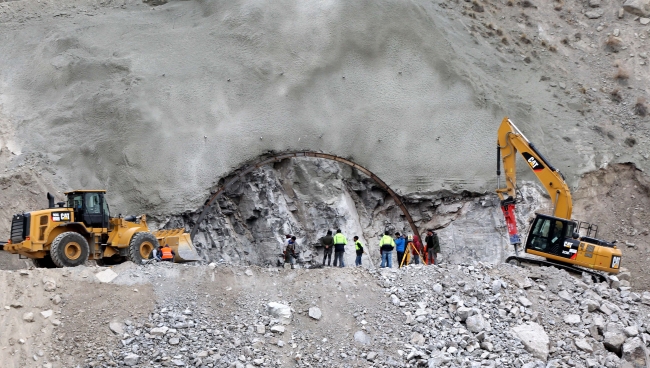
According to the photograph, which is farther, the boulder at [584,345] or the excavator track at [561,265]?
the excavator track at [561,265]

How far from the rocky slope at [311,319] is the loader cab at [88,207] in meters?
2.34

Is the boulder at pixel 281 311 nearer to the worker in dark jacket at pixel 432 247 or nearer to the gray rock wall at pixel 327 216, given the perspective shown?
the worker in dark jacket at pixel 432 247

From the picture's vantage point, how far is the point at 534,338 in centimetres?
1738

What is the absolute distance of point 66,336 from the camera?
54.6ft

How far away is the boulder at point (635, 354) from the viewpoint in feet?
56.4

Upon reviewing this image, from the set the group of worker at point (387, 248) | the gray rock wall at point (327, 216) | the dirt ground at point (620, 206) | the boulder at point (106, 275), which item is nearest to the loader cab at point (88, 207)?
the boulder at point (106, 275)

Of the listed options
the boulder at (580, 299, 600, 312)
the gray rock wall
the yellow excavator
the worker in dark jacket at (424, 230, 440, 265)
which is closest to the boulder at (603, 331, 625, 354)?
the boulder at (580, 299, 600, 312)

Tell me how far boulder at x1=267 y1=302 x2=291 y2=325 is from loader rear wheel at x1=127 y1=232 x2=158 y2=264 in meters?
4.07

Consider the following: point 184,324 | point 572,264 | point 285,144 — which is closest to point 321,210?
point 285,144

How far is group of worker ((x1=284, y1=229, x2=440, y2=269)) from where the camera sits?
73.0 ft

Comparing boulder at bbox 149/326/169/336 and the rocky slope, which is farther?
boulder at bbox 149/326/169/336

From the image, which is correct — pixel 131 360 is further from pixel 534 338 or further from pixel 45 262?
pixel 534 338

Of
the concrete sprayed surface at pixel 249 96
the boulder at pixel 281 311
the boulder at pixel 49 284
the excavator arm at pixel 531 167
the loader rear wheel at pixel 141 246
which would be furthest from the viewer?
the concrete sprayed surface at pixel 249 96

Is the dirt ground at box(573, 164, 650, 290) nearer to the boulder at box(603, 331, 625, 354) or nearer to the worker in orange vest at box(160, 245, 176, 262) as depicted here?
the boulder at box(603, 331, 625, 354)
